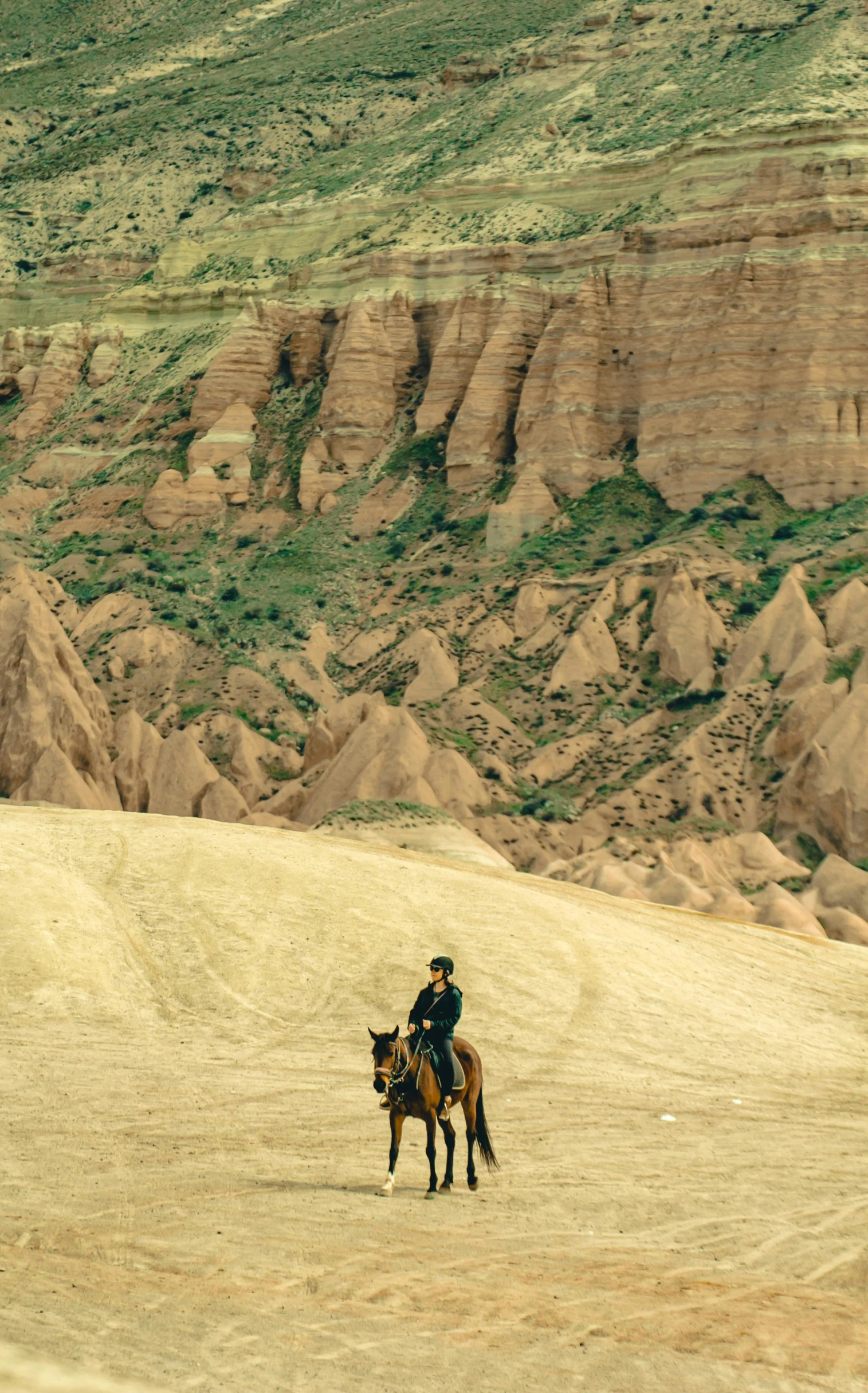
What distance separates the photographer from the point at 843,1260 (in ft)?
49.6

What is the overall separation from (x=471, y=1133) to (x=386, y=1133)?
296 centimetres

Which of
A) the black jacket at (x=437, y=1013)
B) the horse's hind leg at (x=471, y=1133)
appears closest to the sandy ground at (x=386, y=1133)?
the horse's hind leg at (x=471, y=1133)

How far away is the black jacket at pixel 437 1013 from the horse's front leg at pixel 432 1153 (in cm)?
67

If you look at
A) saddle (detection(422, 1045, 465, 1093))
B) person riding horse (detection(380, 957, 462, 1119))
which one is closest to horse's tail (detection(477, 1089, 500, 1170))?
saddle (detection(422, 1045, 465, 1093))

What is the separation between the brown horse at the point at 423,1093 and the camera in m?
15.7

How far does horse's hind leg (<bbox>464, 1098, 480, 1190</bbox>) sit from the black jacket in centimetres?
95

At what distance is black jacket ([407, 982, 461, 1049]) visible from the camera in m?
15.9

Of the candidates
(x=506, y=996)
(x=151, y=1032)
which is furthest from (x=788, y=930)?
(x=151, y=1032)

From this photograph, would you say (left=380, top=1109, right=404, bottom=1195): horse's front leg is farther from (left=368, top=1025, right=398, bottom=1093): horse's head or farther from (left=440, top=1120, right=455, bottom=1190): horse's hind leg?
(left=440, top=1120, right=455, bottom=1190): horse's hind leg

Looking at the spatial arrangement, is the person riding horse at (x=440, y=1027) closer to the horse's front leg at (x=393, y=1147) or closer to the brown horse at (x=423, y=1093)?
the brown horse at (x=423, y=1093)

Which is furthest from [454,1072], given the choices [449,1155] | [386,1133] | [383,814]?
[383,814]

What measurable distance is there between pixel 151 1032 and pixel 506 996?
6.12 meters

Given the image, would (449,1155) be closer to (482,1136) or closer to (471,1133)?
(471,1133)

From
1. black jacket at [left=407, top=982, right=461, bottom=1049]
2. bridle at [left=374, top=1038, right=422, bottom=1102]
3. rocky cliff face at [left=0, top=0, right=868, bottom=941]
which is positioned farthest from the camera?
rocky cliff face at [left=0, top=0, right=868, bottom=941]
